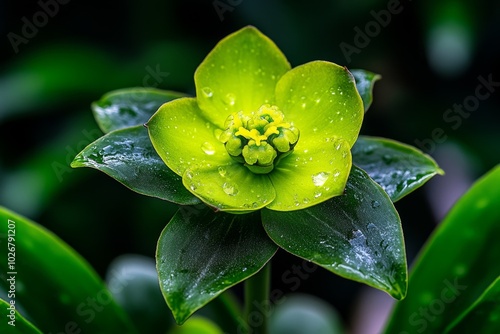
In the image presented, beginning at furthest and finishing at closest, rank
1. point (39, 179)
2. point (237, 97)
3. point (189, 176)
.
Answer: point (39, 179) < point (237, 97) < point (189, 176)

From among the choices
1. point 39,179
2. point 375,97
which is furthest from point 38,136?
point 375,97

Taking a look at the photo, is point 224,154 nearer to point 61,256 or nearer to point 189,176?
point 189,176

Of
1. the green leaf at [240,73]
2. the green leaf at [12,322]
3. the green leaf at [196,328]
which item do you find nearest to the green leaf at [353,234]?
the green leaf at [240,73]

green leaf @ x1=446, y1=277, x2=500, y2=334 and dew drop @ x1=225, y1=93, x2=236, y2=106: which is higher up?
dew drop @ x1=225, y1=93, x2=236, y2=106

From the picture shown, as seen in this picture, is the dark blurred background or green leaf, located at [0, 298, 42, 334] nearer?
green leaf, located at [0, 298, 42, 334]

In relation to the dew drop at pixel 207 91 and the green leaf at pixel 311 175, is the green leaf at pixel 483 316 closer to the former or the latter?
the green leaf at pixel 311 175

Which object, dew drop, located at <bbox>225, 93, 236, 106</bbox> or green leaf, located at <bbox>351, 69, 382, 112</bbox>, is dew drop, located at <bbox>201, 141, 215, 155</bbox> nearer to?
dew drop, located at <bbox>225, 93, 236, 106</bbox>

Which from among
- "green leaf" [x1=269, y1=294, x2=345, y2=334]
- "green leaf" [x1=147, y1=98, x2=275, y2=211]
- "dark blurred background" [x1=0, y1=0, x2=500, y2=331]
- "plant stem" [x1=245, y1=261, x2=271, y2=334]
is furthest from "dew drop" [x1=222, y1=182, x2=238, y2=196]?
"dark blurred background" [x1=0, y1=0, x2=500, y2=331]
